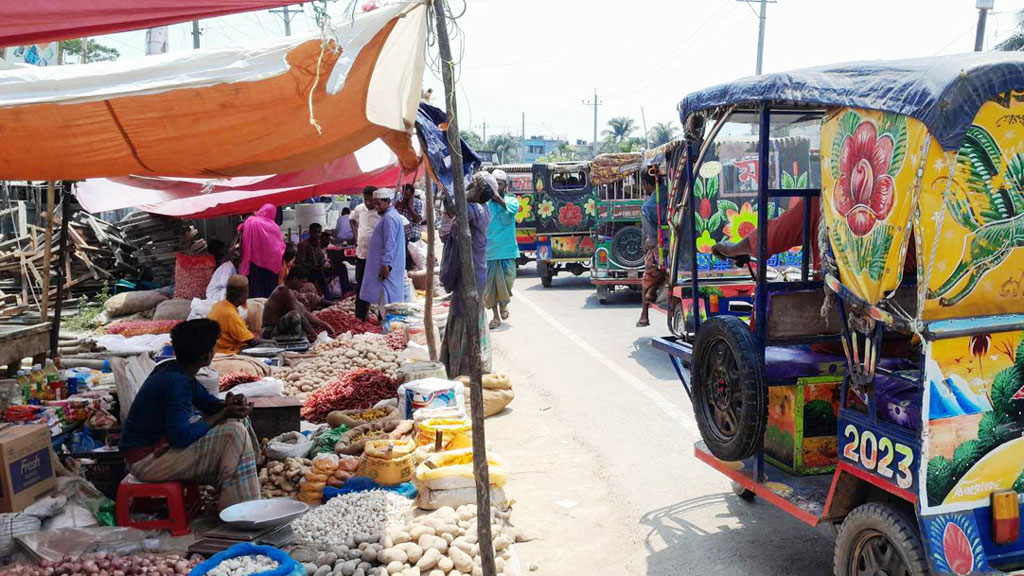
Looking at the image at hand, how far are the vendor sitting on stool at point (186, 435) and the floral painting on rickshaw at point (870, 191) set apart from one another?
3717mm

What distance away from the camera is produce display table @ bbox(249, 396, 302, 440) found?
6.41m

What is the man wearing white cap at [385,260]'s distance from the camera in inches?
420

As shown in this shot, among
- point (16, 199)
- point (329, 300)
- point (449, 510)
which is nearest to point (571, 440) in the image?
point (449, 510)

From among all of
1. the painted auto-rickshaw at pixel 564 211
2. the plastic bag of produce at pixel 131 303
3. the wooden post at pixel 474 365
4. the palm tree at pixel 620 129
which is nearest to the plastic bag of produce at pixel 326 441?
the wooden post at pixel 474 365

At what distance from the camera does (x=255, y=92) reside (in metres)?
4.50

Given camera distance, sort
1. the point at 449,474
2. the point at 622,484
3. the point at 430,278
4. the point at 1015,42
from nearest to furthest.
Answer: the point at 449,474 < the point at 622,484 < the point at 430,278 < the point at 1015,42

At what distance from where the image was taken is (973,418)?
3105 millimetres

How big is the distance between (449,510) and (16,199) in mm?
16161

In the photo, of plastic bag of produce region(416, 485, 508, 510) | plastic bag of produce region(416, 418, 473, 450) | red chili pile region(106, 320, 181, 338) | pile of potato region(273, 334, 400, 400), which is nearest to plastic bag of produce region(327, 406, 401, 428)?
A: plastic bag of produce region(416, 418, 473, 450)

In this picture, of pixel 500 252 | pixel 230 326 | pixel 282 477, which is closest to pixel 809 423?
pixel 282 477

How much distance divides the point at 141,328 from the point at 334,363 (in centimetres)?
385

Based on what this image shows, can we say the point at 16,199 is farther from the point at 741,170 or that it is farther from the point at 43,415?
the point at 741,170

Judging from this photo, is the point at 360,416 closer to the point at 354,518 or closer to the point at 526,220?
the point at 354,518

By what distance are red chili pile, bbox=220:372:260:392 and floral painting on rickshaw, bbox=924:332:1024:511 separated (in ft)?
20.3
